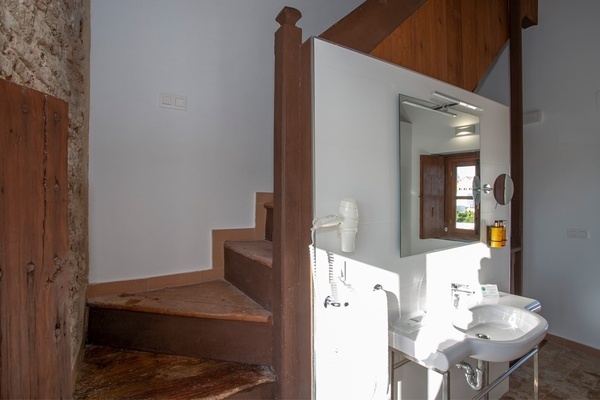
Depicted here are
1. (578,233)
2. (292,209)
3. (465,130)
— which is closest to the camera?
(292,209)

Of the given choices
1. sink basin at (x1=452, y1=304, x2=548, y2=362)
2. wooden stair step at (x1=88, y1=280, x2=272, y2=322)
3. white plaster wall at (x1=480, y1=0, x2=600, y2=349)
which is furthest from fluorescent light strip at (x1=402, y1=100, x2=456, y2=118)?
white plaster wall at (x1=480, y1=0, x2=600, y2=349)

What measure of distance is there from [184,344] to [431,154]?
1553 millimetres

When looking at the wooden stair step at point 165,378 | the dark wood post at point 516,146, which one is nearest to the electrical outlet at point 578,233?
the dark wood post at point 516,146

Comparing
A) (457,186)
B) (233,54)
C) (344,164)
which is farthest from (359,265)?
(233,54)

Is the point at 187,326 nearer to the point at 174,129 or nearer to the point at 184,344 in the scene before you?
the point at 184,344

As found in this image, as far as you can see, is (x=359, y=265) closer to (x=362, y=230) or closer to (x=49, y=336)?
(x=362, y=230)

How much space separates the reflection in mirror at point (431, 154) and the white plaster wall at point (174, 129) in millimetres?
1143

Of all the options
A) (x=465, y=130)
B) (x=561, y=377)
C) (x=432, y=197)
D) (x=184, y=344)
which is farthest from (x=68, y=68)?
(x=561, y=377)

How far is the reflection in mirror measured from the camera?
1.48 meters

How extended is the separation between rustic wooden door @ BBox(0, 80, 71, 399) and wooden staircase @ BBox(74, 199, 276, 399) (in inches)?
21.3

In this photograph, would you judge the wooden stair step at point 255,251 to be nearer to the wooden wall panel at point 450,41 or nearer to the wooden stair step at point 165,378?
the wooden stair step at point 165,378

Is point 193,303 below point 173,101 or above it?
below

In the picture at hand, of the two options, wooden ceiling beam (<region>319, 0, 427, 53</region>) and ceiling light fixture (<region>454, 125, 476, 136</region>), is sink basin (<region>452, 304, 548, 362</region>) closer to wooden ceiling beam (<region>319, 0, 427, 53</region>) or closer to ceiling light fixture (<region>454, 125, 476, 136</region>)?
ceiling light fixture (<region>454, 125, 476, 136</region>)

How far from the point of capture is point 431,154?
5.27ft
